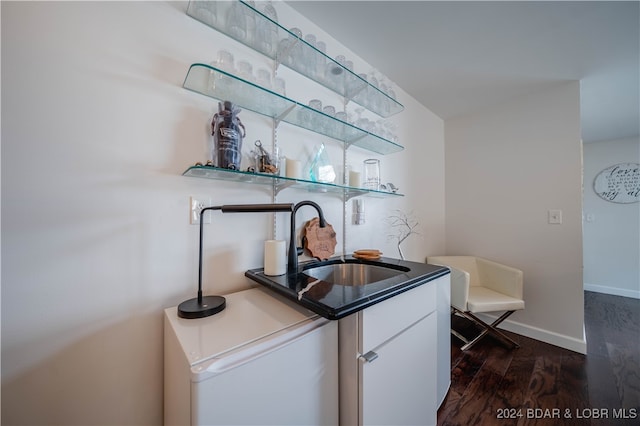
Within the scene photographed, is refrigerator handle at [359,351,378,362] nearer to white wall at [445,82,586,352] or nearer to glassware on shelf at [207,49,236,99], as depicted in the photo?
glassware on shelf at [207,49,236,99]

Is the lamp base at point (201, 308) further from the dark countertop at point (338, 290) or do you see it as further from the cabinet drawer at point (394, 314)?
the cabinet drawer at point (394, 314)

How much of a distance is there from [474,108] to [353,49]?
65.1 inches

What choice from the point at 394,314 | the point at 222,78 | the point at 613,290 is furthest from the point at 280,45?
the point at 613,290

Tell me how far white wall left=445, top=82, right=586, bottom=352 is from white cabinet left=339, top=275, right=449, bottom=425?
5.87ft

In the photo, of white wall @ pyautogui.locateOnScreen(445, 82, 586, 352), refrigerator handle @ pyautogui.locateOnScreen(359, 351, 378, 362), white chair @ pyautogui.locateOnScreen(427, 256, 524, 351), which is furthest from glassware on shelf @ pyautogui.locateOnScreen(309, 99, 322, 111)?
white wall @ pyautogui.locateOnScreen(445, 82, 586, 352)

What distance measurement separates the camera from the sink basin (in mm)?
1312

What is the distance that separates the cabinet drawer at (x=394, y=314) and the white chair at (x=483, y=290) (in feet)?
3.32

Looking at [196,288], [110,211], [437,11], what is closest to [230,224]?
[196,288]

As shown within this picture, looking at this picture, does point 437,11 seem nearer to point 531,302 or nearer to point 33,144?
point 33,144

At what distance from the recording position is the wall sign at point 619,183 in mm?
3252

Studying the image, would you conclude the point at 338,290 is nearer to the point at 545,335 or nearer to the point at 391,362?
the point at 391,362

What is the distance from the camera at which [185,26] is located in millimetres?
1010

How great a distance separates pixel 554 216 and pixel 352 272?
2.09 m

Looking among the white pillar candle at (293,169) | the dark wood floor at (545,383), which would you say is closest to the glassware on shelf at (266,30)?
the white pillar candle at (293,169)
